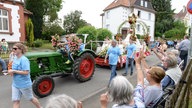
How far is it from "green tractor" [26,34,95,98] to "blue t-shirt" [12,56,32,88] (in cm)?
150

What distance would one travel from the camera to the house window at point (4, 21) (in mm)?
17594

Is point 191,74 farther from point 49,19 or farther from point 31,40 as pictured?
point 49,19

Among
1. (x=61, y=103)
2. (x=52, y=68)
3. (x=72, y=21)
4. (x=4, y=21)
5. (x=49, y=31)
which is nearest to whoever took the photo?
(x=61, y=103)

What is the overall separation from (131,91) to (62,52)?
5.51 meters

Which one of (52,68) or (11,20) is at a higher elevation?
(11,20)

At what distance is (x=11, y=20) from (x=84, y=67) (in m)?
12.9

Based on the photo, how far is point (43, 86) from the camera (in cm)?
623

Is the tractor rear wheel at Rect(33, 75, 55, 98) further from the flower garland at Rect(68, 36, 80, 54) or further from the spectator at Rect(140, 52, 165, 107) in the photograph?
the spectator at Rect(140, 52, 165, 107)

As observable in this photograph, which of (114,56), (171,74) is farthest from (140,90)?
(114,56)

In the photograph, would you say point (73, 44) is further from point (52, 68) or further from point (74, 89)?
point (74, 89)

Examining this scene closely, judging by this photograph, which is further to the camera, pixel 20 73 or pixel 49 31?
pixel 49 31

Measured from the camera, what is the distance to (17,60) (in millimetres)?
4414

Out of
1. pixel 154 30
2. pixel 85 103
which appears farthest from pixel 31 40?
pixel 154 30

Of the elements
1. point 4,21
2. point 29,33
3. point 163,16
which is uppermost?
point 163,16
